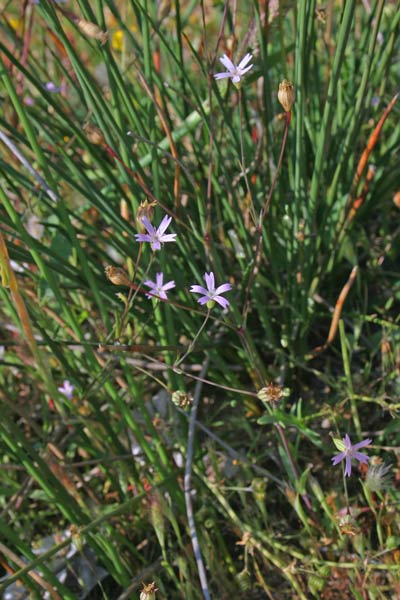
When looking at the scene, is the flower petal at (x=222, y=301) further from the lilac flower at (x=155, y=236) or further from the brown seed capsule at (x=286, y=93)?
the brown seed capsule at (x=286, y=93)

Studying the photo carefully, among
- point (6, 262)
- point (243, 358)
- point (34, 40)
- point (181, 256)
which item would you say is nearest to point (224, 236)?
point (181, 256)

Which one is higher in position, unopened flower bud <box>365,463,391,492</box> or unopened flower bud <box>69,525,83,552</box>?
unopened flower bud <box>69,525,83,552</box>

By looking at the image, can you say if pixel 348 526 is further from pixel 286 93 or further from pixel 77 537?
pixel 286 93

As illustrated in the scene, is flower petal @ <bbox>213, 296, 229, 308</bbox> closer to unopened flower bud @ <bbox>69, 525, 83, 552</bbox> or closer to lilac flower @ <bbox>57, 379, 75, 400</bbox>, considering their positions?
unopened flower bud @ <bbox>69, 525, 83, 552</bbox>

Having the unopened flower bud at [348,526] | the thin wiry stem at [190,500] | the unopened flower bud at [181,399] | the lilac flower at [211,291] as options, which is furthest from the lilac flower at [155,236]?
the unopened flower bud at [348,526]

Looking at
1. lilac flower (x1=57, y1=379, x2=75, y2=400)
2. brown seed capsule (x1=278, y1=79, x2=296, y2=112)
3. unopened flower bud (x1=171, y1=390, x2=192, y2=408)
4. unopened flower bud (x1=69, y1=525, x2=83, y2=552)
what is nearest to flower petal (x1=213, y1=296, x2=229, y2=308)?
unopened flower bud (x1=171, y1=390, x2=192, y2=408)

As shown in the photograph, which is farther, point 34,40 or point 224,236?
point 34,40

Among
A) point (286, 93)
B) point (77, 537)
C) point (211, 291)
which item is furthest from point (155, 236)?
point (77, 537)

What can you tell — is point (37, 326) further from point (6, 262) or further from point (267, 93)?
point (267, 93)
